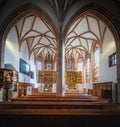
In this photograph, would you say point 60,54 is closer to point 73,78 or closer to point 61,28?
point 61,28

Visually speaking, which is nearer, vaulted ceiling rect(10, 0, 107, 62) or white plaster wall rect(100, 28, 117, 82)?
vaulted ceiling rect(10, 0, 107, 62)

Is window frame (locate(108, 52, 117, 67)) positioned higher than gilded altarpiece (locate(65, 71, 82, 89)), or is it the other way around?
window frame (locate(108, 52, 117, 67))

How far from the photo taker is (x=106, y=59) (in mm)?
19859

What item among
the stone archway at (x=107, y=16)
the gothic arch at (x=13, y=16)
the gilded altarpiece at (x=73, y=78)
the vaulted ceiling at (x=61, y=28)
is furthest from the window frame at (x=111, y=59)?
the gilded altarpiece at (x=73, y=78)

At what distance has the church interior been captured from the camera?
177 inches

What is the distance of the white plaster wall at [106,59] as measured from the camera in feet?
57.8

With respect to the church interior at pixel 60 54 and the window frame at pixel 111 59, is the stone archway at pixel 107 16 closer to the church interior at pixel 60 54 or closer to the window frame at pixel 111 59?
the church interior at pixel 60 54

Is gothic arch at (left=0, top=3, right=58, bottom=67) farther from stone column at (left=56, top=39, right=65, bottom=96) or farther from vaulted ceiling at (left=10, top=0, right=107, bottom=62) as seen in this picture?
stone column at (left=56, top=39, right=65, bottom=96)

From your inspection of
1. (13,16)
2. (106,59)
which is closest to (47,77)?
(106,59)

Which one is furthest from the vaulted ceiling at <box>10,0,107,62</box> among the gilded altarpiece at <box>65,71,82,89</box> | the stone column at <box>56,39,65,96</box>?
the gilded altarpiece at <box>65,71,82,89</box>

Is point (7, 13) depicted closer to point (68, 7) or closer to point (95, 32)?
point (68, 7)

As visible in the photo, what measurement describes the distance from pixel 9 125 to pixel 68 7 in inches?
526

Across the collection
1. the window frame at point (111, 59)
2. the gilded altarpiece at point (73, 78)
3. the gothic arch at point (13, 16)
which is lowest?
the gilded altarpiece at point (73, 78)

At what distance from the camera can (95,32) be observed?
2088 cm
